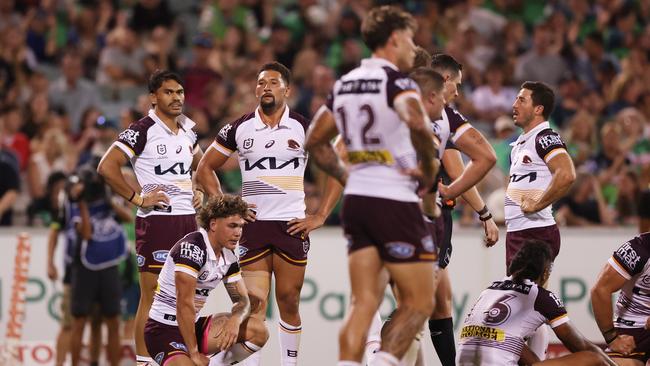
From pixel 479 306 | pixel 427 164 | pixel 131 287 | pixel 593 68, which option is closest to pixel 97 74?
pixel 131 287

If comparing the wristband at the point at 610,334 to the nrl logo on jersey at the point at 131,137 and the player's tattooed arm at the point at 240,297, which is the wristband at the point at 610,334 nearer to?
the player's tattooed arm at the point at 240,297

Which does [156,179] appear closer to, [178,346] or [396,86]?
[178,346]

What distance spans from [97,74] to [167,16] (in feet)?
5.12

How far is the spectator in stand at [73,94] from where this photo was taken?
18.0 meters

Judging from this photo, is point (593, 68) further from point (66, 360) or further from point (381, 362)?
point (381, 362)

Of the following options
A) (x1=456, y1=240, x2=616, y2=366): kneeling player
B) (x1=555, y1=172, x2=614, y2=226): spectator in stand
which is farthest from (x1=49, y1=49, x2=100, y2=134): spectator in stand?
(x1=456, y1=240, x2=616, y2=366): kneeling player

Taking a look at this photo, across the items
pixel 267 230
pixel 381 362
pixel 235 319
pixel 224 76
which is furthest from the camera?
pixel 224 76

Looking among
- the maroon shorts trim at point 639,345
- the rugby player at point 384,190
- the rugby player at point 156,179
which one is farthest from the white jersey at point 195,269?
the maroon shorts trim at point 639,345

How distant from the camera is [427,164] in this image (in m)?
7.75

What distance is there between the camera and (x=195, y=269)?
9.09m

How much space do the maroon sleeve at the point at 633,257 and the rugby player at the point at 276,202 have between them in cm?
253

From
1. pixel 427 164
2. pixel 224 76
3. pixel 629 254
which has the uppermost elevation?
pixel 224 76

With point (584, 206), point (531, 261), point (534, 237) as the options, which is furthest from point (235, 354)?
point (584, 206)

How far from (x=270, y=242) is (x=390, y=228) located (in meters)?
2.60
